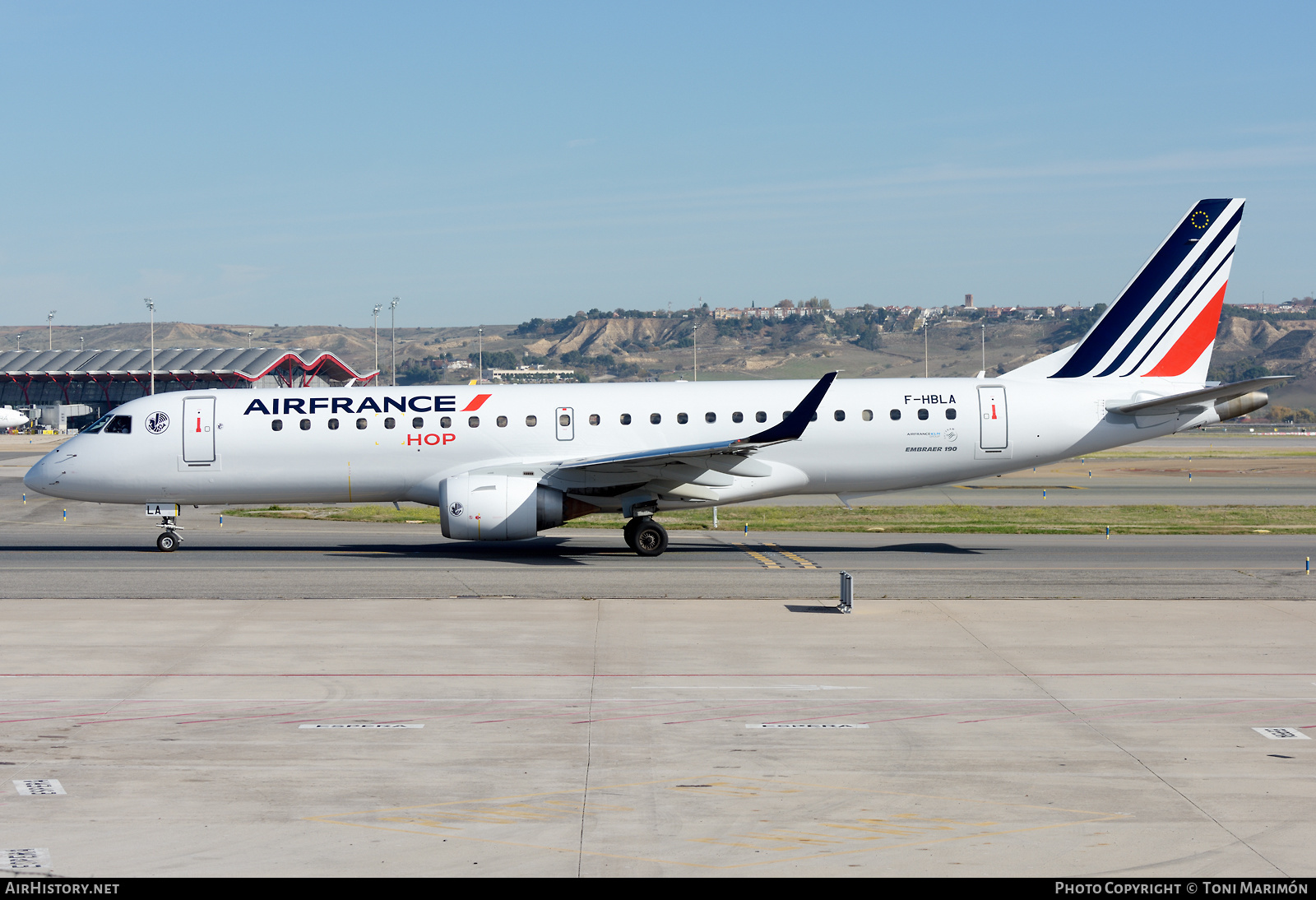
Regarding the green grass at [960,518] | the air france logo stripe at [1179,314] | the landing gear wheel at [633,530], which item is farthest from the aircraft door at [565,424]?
the air france logo stripe at [1179,314]

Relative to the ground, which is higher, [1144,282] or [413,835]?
[1144,282]

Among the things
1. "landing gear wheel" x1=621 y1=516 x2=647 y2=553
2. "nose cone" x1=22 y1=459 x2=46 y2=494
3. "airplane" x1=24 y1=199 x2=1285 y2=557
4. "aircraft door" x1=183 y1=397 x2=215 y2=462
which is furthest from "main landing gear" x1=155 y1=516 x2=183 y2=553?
"landing gear wheel" x1=621 y1=516 x2=647 y2=553

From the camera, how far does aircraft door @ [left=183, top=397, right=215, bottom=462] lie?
88.2ft

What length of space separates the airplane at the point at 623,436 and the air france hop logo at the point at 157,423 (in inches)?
1.7

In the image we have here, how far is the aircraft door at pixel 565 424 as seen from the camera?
27.1m

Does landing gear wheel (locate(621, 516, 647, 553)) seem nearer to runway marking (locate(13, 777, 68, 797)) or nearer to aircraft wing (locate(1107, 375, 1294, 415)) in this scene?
aircraft wing (locate(1107, 375, 1294, 415))

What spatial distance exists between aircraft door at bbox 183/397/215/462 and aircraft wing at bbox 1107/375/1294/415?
21701mm

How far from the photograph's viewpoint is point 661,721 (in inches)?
483

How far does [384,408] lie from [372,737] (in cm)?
1643

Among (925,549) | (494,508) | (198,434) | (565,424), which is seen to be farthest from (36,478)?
(925,549)

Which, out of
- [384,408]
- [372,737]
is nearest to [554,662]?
[372,737]

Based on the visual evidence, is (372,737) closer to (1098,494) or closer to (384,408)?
(384,408)

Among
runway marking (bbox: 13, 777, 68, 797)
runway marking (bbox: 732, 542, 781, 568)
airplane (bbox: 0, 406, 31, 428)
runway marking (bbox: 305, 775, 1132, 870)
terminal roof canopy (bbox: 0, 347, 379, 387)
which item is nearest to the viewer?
runway marking (bbox: 305, 775, 1132, 870)

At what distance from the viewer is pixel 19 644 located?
16.2 m
